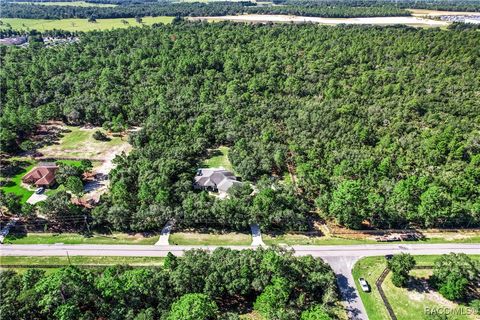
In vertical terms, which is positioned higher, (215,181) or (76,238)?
(215,181)

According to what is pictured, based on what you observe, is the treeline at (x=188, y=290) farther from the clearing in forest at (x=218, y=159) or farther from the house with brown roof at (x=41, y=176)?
the clearing in forest at (x=218, y=159)

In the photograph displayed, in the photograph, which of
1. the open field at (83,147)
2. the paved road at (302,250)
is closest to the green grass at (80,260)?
the paved road at (302,250)

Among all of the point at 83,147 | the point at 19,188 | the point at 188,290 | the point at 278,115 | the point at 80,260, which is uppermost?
the point at 278,115

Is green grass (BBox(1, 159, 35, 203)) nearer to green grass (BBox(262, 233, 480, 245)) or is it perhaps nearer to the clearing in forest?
the clearing in forest

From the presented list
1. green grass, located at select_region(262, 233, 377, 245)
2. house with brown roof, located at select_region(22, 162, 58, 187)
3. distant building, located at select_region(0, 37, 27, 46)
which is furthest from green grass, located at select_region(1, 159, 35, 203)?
distant building, located at select_region(0, 37, 27, 46)

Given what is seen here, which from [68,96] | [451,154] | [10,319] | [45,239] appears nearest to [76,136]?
[68,96]

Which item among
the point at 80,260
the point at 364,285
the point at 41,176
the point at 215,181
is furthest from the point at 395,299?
the point at 41,176

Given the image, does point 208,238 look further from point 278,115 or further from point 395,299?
point 278,115
